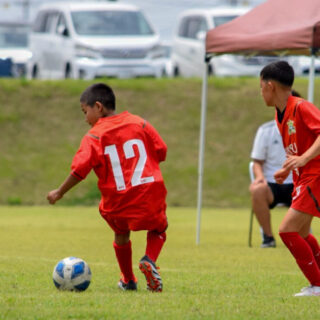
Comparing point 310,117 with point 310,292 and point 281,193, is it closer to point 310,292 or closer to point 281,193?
point 310,292

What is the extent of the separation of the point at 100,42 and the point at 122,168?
13.8 metres

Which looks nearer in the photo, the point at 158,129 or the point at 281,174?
the point at 281,174

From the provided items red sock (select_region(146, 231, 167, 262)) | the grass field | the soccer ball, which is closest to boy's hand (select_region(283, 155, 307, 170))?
the grass field

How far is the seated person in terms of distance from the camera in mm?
10930

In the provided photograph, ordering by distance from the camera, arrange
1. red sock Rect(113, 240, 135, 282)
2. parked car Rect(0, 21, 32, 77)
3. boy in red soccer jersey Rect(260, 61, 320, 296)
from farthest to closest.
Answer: parked car Rect(0, 21, 32, 77), red sock Rect(113, 240, 135, 282), boy in red soccer jersey Rect(260, 61, 320, 296)

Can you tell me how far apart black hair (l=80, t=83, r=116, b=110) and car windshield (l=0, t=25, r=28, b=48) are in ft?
66.3

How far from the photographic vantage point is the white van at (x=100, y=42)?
800 inches

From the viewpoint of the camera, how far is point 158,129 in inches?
776

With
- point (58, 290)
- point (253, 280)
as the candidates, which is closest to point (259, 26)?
point (253, 280)

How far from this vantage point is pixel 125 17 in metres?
21.1

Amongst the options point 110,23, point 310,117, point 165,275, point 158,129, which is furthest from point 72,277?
point 110,23

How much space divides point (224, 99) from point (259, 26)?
32.8 ft

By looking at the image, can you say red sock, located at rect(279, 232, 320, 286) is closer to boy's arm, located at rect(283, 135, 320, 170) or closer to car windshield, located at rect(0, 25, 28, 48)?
boy's arm, located at rect(283, 135, 320, 170)

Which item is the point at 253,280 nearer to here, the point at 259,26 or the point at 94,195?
the point at 259,26
